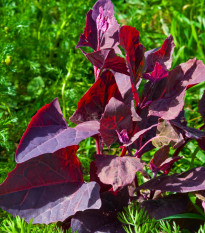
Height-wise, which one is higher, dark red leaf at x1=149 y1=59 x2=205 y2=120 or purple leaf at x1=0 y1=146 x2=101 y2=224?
dark red leaf at x1=149 y1=59 x2=205 y2=120

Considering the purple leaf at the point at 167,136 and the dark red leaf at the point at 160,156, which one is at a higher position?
the purple leaf at the point at 167,136

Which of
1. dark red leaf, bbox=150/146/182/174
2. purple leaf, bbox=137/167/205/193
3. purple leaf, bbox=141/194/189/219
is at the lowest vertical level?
purple leaf, bbox=141/194/189/219

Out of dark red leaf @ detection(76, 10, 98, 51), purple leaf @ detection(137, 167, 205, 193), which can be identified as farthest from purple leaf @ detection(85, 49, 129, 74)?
purple leaf @ detection(137, 167, 205, 193)

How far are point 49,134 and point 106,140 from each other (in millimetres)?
179

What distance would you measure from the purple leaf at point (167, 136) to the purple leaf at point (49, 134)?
0.19 m

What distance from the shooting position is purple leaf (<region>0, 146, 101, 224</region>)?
1.14m

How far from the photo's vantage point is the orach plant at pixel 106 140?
3.62 feet

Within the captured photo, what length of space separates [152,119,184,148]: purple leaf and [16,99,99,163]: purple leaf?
0.19 m

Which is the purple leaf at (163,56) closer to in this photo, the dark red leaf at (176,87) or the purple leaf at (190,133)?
the dark red leaf at (176,87)

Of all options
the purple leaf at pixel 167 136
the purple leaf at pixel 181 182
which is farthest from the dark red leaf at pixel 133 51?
the purple leaf at pixel 181 182

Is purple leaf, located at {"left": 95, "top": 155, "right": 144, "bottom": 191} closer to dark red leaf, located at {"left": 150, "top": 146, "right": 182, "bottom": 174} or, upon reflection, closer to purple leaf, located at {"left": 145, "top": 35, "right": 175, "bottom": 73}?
dark red leaf, located at {"left": 150, "top": 146, "right": 182, "bottom": 174}

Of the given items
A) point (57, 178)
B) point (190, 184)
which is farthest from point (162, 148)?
point (57, 178)

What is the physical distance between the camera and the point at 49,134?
1.16 meters

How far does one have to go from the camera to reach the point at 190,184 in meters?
1.13
